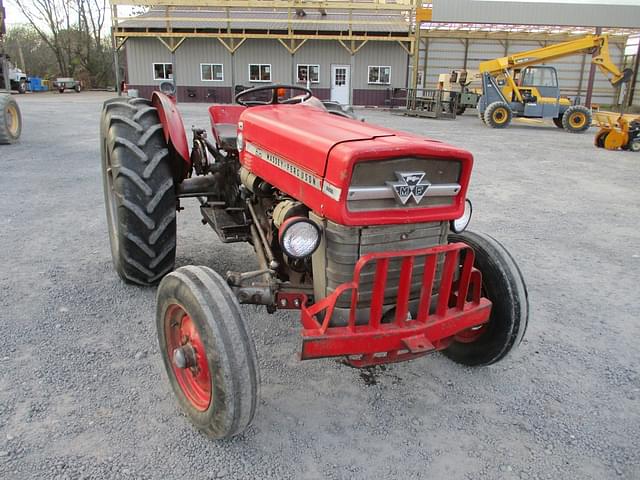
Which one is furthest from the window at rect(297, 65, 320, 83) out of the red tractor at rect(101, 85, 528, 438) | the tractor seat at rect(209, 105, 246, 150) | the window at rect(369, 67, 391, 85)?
the red tractor at rect(101, 85, 528, 438)

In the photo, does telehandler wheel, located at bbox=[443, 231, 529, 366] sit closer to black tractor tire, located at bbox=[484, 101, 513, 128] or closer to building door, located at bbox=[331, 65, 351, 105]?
black tractor tire, located at bbox=[484, 101, 513, 128]

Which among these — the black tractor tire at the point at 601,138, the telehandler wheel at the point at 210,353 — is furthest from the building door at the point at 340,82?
the telehandler wheel at the point at 210,353

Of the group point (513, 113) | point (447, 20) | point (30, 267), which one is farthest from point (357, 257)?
point (447, 20)

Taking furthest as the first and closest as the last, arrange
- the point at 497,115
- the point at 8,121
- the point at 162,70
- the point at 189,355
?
the point at 162,70 < the point at 497,115 < the point at 8,121 < the point at 189,355

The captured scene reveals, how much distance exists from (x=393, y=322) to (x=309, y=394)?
0.66 metres

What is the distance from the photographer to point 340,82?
25.4 m

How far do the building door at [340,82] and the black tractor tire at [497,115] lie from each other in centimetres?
1014

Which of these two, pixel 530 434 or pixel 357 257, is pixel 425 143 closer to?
pixel 357 257

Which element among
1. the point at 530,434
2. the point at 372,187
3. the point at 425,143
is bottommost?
the point at 530,434

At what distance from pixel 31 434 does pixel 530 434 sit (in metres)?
2.20

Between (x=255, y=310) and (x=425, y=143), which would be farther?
(x=255, y=310)

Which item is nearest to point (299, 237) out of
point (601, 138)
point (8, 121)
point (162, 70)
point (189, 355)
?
point (189, 355)

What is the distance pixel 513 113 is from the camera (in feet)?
55.8

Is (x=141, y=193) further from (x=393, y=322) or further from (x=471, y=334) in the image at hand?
(x=471, y=334)
